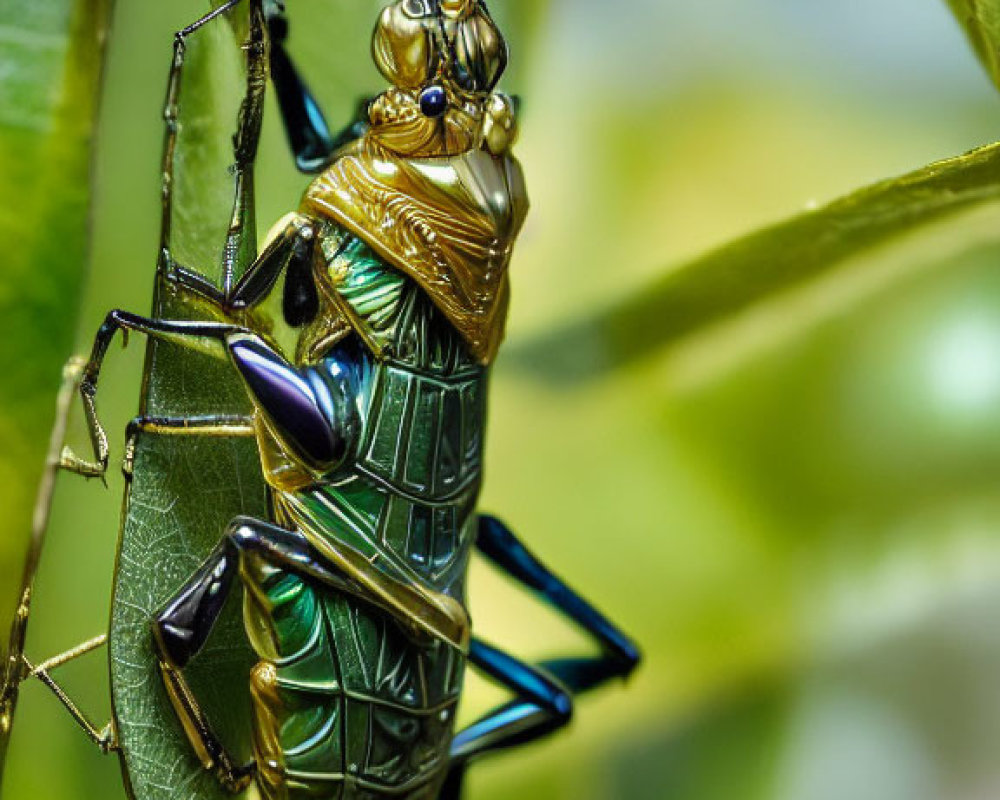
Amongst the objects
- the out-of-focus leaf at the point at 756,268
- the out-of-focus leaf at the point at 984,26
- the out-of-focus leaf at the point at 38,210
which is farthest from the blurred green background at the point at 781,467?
the out-of-focus leaf at the point at 38,210

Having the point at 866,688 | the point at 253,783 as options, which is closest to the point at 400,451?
the point at 253,783

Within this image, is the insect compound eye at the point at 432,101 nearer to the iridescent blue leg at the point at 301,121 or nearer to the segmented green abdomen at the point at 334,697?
the iridescent blue leg at the point at 301,121

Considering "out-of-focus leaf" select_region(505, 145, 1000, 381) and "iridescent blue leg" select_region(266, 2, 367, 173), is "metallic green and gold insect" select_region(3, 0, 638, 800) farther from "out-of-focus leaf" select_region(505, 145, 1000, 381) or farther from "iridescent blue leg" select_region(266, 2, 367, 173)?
"out-of-focus leaf" select_region(505, 145, 1000, 381)

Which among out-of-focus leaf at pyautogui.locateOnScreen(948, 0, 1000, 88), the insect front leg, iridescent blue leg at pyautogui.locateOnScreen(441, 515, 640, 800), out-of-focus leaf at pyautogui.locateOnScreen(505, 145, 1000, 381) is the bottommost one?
iridescent blue leg at pyautogui.locateOnScreen(441, 515, 640, 800)

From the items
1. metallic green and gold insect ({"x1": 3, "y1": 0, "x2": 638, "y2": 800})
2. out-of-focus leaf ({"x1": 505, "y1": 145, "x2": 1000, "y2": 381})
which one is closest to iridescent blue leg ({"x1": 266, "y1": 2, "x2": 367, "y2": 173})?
metallic green and gold insect ({"x1": 3, "y1": 0, "x2": 638, "y2": 800})

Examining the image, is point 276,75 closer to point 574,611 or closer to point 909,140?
point 574,611

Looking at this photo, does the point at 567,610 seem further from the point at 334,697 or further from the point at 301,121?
the point at 301,121
